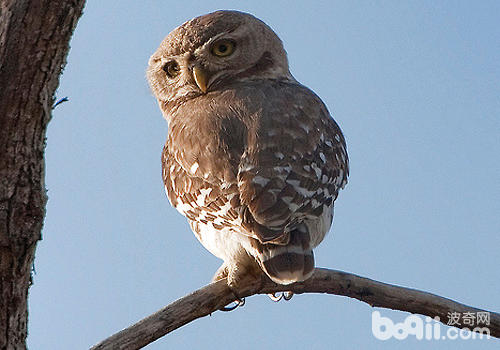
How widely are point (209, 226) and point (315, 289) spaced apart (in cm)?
70

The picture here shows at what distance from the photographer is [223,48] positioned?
215 inches

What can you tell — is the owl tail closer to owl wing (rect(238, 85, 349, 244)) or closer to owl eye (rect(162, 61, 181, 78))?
owl wing (rect(238, 85, 349, 244))

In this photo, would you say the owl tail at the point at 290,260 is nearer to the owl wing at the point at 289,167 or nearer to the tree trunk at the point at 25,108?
the owl wing at the point at 289,167

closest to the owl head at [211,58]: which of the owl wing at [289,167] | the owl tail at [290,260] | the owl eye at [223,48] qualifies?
the owl eye at [223,48]

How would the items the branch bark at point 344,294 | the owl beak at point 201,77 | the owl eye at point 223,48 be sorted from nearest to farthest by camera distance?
the branch bark at point 344,294 < the owl beak at point 201,77 < the owl eye at point 223,48

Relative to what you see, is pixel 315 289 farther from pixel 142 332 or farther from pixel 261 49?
pixel 261 49

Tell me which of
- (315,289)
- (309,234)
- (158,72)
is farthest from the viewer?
(158,72)

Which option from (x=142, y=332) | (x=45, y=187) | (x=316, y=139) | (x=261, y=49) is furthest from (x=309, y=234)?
(x=261, y=49)

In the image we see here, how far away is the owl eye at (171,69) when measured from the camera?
548 cm

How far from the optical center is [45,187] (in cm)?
262

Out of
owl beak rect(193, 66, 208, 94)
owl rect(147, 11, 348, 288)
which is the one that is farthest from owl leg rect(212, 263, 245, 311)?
owl beak rect(193, 66, 208, 94)

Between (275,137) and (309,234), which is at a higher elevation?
(275,137)

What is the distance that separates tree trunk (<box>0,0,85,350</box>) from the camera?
249cm

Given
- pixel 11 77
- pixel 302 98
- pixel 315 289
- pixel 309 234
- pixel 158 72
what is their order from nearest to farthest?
pixel 11 77
pixel 309 234
pixel 315 289
pixel 302 98
pixel 158 72
